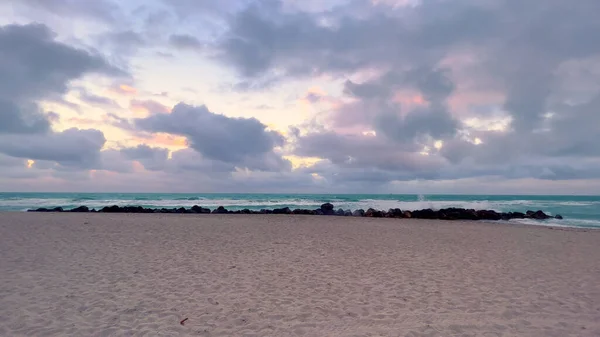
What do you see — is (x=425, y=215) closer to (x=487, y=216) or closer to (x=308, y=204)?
(x=487, y=216)

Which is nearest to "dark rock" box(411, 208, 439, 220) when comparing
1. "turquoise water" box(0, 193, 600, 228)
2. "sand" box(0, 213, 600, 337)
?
"turquoise water" box(0, 193, 600, 228)

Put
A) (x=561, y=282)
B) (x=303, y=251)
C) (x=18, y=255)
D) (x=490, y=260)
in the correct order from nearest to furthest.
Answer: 1. (x=561, y=282)
2. (x=18, y=255)
3. (x=490, y=260)
4. (x=303, y=251)

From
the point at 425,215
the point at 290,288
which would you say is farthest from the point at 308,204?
the point at 290,288

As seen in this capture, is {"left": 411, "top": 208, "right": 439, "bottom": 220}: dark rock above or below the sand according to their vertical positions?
above

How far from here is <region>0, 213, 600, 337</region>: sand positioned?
562cm

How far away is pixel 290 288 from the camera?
752 cm

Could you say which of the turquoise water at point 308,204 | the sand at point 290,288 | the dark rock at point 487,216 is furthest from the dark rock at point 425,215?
the sand at point 290,288

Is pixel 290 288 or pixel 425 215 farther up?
pixel 425 215

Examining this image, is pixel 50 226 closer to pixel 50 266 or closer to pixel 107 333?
pixel 50 266

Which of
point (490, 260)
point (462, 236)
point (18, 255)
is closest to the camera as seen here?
point (18, 255)

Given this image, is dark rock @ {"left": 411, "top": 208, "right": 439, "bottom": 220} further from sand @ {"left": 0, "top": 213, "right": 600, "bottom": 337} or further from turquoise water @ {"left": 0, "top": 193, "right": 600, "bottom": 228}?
sand @ {"left": 0, "top": 213, "right": 600, "bottom": 337}

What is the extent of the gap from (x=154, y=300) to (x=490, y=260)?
903cm

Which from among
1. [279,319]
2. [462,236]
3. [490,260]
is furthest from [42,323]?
[462,236]

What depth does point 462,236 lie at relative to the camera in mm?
16469
